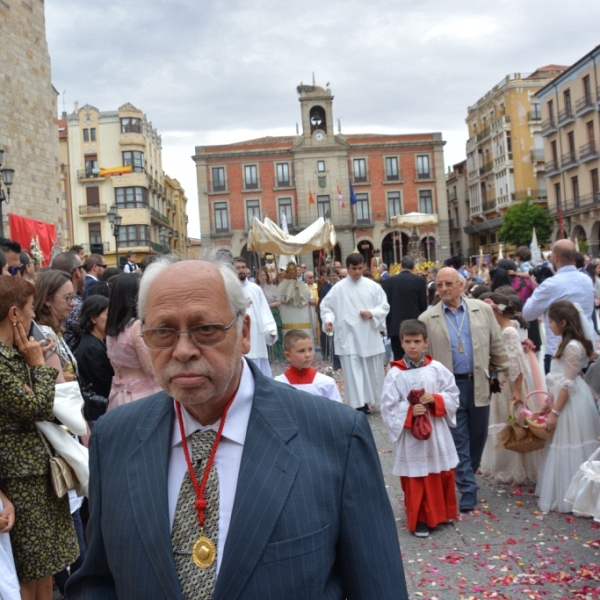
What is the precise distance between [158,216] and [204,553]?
64.1 meters

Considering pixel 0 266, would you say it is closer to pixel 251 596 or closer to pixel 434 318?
pixel 434 318

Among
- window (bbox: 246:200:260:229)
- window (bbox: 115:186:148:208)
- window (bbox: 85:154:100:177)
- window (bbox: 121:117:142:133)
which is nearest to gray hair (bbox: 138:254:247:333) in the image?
window (bbox: 246:200:260:229)

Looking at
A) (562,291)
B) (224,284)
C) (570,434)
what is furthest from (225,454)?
(562,291)

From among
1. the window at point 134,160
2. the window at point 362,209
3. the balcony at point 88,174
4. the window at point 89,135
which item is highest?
the window at point 89,135

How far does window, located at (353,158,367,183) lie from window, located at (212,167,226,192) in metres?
10.5

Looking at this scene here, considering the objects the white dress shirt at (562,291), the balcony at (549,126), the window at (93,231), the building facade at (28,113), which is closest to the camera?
the white dress shirt at (562,291)

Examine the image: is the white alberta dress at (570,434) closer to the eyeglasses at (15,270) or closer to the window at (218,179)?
the eyeglasses at (15,270)

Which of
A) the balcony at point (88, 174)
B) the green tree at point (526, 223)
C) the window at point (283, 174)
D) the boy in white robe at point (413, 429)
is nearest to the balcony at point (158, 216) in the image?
the balcony at point (88, 174)

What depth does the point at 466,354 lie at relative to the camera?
242 inches

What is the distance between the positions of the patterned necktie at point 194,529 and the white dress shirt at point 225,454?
0.01 meters

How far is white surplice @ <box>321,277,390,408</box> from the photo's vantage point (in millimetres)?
9758

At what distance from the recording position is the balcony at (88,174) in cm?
5823

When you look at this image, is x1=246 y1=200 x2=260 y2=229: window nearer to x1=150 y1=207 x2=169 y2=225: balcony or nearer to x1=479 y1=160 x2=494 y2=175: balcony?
x1=150 y1=207 x2=169 y2=225: balcony

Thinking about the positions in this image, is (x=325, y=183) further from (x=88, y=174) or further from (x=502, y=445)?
(x=502, y=445)
